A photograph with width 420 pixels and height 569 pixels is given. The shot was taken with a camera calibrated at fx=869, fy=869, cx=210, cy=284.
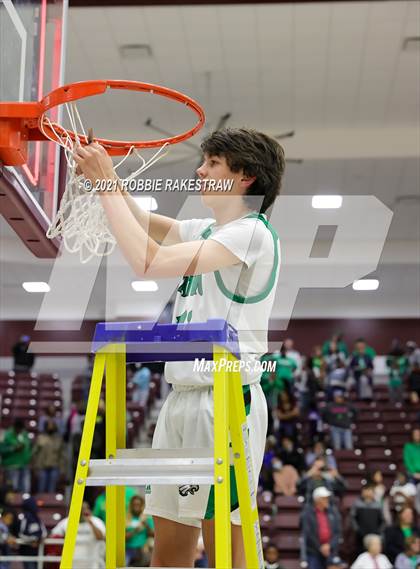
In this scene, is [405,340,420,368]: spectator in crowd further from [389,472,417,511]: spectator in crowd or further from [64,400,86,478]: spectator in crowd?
[64,400,86,478]: spectator in crowd

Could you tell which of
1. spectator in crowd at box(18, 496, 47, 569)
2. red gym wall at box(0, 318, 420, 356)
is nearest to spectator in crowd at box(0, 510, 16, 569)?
spectator in crowd at box(18, 496, 47, 569)

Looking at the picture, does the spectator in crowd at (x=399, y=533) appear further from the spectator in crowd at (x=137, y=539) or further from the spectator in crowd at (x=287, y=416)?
the spectator in crowd at (x=287, y=416)

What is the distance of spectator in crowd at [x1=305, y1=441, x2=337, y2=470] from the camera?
1384 centimetres

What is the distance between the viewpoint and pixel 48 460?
14.1m

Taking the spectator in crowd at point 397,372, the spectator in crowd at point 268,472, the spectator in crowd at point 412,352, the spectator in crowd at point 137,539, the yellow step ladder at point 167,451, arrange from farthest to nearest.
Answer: the spectator in crowd at point 412,352 → the spectator in crowd at point 397,372 → the spectator in crowd at point 268,472 → the spectator in crowd at point 137,539 → the yellow step ladder at point 167,451

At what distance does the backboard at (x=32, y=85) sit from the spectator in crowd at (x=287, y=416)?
34.7 ft

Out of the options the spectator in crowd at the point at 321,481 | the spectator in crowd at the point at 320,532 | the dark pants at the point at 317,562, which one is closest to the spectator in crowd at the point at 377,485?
the spectator in crowd at the point at 321,481

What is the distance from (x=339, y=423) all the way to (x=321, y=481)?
2.97 metres

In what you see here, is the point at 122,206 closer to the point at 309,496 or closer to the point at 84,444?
the point at 84,444

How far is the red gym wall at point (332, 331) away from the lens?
22.7m

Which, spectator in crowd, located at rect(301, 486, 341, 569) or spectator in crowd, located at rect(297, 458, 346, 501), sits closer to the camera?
spectator in crowd, located at rect(301, 486, 341, 569)

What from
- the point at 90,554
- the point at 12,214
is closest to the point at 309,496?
the point at 90,554

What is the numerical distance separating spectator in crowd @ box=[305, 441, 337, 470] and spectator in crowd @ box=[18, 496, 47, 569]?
15.0 ft

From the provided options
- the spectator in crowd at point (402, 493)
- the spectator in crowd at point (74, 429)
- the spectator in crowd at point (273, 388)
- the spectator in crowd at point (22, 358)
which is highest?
the spectator in crowd at point (22, 358)
